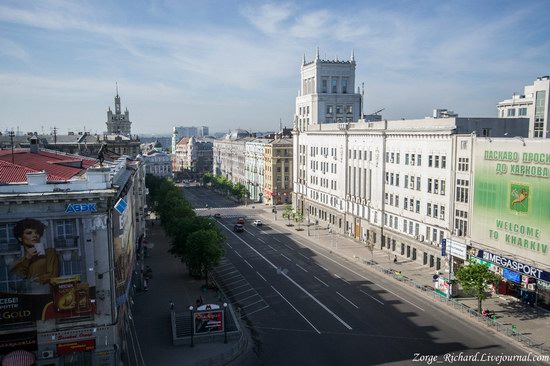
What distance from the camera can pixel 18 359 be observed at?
33062 mm

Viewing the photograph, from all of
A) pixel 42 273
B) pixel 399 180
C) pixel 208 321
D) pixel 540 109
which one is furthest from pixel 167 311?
pixel 540 109

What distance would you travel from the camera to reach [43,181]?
111ft

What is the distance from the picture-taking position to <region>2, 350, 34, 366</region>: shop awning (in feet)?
108

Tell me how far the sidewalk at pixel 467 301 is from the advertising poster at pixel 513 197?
5.17 meters

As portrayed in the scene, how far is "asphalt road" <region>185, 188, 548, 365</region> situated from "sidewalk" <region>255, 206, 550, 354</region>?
5.36 feet

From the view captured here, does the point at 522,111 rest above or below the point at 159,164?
above

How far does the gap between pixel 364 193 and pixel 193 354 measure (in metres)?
47.6

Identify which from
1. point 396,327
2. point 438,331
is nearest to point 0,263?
point 396,327

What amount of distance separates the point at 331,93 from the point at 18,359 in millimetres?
88445

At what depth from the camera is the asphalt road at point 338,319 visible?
3816cm

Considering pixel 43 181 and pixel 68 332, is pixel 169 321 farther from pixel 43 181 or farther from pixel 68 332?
pixel 43 181

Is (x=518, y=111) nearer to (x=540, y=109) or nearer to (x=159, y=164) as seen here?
(x=540, y=109)

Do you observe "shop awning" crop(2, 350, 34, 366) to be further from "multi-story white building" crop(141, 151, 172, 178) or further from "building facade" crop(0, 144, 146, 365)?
"multi-story white building" crop(141, 151, 172, 178)

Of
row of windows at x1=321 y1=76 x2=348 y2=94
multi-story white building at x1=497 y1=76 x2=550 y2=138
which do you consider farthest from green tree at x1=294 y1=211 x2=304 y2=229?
multi-story white building at x1=497 y1=76 x2=550 y2=138
